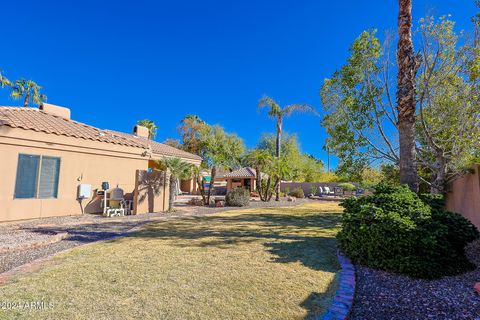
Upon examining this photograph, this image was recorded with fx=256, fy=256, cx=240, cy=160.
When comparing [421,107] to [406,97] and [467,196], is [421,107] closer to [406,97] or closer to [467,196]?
[406,97]

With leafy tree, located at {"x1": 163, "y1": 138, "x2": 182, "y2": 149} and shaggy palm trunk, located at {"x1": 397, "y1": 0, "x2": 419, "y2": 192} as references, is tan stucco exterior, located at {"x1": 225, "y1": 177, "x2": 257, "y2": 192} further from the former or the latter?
shaggy palm trunk, located at {"x1": 397, "y1": 0, "x2": 419, "y2": 192}

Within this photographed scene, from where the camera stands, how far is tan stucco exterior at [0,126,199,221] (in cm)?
996

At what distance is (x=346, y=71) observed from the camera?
9.11 metres

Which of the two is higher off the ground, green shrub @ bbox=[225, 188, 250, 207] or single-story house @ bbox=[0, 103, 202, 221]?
single-story house @ bbox=[0, 103, 202, 221]

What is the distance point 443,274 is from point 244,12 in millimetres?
18892

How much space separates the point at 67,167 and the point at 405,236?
42.7 feet

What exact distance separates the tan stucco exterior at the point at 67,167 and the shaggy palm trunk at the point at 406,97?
11.7 metres

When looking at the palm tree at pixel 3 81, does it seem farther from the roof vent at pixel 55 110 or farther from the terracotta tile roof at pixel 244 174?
the terracotta tile roof at pixel 244 174

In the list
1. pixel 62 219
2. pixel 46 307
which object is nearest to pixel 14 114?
pixel 62 219

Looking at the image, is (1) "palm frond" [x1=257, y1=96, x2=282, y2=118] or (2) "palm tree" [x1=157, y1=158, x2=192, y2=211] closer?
(2) "palm tree" [x1=157, y1=158, x2=192, y2=211]

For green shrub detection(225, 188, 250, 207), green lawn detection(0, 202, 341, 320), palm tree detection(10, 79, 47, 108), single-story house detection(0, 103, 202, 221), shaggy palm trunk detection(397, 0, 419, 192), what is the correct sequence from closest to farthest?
green lawn detection(0, 202, 341, 320)
shaggy palm trunk detection(397, 0, 419, 192)
single-story house detection(0, 103, 202, 221)
green shrub detection(225, 188, 250, 207)
palm tree detection(10, 79, 47, 108)

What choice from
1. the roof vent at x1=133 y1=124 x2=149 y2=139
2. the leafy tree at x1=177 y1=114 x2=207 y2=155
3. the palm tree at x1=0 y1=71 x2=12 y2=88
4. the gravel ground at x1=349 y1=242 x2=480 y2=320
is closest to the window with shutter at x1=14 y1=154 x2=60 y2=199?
the gravel ground at x1=349 y1=242 x2=480 y2=320

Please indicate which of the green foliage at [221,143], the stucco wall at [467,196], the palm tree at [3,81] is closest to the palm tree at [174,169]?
the stucco wall at [467,196]

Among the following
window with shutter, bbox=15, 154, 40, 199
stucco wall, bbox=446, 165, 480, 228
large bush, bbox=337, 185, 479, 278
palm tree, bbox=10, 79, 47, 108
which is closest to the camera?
large bush, bbox=337, 185, 479, 278
